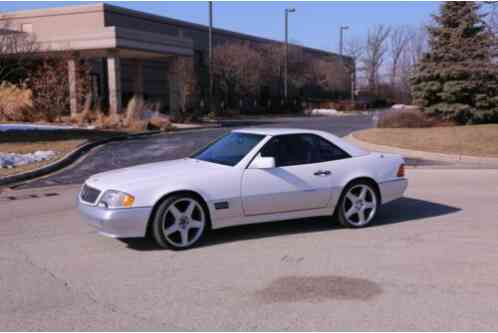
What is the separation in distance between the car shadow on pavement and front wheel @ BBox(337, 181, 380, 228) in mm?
191

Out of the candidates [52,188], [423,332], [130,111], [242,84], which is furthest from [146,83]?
[423,332]

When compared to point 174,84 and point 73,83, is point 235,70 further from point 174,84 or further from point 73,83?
point 73,83

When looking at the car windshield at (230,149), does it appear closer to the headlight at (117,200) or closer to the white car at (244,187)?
the white car at (244,187)

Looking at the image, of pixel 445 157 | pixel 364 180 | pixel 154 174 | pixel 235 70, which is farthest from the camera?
pixel 235 70

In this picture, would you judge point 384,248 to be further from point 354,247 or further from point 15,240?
point 15,240

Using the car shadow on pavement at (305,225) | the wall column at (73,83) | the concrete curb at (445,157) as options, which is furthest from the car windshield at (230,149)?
the wall column at (73,83)

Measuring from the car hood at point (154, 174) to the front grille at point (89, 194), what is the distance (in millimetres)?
54

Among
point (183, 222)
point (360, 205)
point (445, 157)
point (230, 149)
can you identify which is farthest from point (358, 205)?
point (445, 157)

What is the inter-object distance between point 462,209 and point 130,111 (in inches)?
721

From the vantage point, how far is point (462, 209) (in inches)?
351

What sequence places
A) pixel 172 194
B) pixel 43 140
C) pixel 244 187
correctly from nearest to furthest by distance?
1. pixel 172 194
2. pixel 244 187
3. pixel 43 140

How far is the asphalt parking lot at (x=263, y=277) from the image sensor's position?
4.50 metres

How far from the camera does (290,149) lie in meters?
7.32

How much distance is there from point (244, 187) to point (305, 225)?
1415 mm
